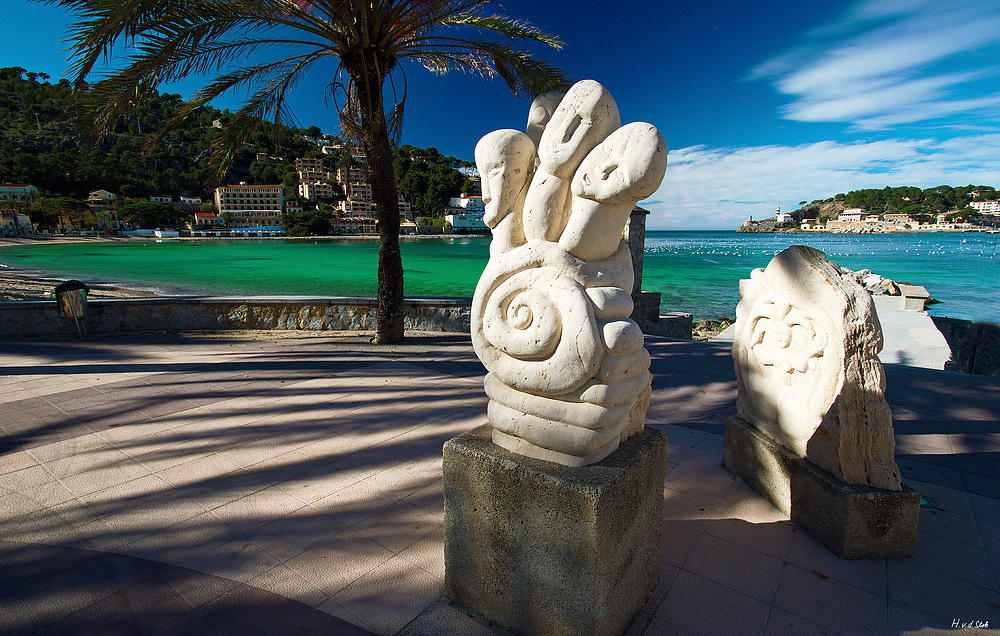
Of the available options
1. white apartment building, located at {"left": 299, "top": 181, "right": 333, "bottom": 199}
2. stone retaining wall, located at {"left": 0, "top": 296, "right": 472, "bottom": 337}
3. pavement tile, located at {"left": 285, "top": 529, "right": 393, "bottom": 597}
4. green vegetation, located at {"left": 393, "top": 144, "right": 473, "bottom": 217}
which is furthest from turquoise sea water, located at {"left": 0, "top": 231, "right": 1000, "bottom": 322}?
white apartment building, located at {"left": 299, "top": 181, "right": 333, "bottom": 199}

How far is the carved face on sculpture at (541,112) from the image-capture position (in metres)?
1.87

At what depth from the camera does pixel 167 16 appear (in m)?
4.45

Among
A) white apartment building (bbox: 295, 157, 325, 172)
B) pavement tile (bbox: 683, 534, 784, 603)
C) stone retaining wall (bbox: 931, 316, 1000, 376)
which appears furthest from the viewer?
white apartment building (bbox: 295, 157, 325, 172)

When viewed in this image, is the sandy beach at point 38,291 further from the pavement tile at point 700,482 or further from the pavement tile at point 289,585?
the pavement tile at point 700,482

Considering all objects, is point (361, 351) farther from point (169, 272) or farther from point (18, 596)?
point (169, 272)

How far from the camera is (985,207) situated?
88688 millimetres

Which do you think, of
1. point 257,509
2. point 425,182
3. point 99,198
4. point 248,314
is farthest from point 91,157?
point 257,509

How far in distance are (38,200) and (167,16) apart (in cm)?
6579

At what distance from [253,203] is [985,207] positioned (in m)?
142

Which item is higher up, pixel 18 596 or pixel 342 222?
pixel 342 222

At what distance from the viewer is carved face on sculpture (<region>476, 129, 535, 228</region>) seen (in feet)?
5.85

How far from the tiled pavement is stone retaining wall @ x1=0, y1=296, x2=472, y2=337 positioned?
9.85ft

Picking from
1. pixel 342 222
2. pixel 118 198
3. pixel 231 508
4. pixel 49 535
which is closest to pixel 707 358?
pixel 231 508

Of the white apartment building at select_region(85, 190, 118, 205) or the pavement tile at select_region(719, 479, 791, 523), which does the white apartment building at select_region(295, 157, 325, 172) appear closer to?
the white apartment building at select_region(85, 190, 118, 205)
